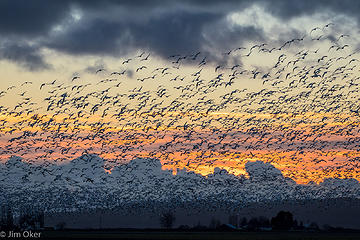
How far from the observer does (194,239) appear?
160 metres

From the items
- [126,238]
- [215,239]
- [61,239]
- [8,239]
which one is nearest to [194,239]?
[215,239]

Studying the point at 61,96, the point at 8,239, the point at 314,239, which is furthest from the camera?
the point at 314,239

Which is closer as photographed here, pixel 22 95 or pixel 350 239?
pixel 22 95

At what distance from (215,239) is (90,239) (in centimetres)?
2656

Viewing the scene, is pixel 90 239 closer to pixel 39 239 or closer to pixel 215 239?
pixel 39 239

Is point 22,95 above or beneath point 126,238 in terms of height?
Result: above

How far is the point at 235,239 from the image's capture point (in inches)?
6230

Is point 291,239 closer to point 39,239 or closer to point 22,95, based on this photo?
point 39,239

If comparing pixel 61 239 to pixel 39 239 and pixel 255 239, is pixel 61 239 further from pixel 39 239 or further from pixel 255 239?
pixel 255 239

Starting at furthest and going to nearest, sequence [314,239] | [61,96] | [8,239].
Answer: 1. [314,239]
2. [8,239]
3. [61,96]

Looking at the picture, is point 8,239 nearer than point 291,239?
Yes

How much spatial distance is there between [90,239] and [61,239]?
19.9 ft

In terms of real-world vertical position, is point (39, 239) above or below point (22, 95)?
below

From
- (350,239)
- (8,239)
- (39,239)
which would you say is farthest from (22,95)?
(350,239)
